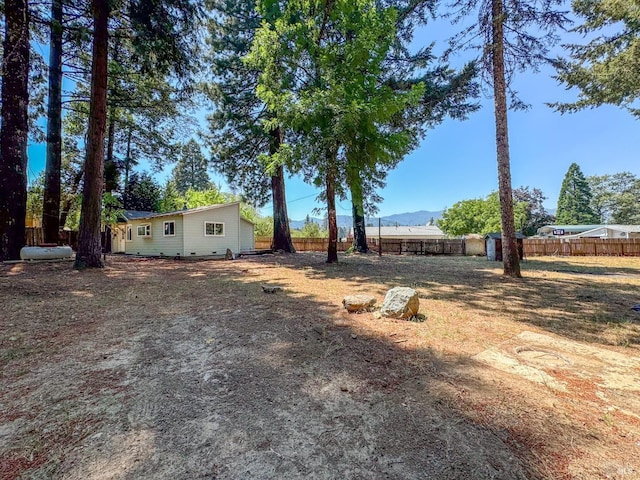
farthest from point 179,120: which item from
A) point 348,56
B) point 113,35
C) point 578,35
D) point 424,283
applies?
point 578,35

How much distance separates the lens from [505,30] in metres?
7.68

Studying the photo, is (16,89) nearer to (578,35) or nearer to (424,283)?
(424,283)

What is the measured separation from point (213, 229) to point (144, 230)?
4588 millimetres

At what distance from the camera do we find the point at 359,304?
4.37 metres

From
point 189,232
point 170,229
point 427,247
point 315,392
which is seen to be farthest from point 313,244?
point 315,392

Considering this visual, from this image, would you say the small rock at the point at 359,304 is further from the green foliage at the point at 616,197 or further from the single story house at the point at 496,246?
the green foliage at the point at 616,197

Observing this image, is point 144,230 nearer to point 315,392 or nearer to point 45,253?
point 45,253

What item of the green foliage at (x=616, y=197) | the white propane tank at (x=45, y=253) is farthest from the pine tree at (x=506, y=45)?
the green foliage at (x=616, y=197)

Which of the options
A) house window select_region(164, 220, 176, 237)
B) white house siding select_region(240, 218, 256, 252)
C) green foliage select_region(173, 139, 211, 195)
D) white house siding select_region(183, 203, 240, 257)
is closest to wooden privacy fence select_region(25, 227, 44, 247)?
house window select_region(164, 220, 176, 237)

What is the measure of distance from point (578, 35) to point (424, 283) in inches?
360

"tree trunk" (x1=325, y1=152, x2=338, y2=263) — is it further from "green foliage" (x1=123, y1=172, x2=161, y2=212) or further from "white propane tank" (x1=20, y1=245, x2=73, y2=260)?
"green foliage" (x1=123, y1=172, x2=161, y2=212)

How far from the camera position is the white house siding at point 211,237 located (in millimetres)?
14281

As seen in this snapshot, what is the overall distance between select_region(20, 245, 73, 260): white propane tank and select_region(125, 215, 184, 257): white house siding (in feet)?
14.4

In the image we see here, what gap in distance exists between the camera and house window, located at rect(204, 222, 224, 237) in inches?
591
